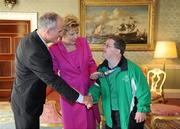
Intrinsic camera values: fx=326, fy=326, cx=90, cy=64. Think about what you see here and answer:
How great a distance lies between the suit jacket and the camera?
87.7 inches

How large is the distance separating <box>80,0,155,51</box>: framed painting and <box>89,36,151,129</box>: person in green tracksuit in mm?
4421

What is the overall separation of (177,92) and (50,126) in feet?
10.8

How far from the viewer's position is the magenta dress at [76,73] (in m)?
2.49

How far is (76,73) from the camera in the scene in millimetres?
2494

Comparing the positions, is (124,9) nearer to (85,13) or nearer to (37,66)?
(85,13)

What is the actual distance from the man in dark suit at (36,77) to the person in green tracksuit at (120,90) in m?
0.19

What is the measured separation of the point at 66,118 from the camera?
2.57 metres

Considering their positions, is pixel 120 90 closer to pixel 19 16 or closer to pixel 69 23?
pixel 69 23

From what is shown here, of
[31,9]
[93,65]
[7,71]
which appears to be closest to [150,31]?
[31,9]

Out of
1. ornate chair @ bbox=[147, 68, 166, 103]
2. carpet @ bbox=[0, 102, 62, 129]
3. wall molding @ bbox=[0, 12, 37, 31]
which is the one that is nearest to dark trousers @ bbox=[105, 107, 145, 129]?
carpet @ bbox=[0, 102, 62, 129]

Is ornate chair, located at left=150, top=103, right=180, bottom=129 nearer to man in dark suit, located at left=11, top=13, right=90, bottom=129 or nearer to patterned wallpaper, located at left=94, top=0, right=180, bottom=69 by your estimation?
man in dark suit, located at left=11, top=13, right=90, bottom=129

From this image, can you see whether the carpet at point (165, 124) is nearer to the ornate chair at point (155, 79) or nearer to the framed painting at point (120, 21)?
the ornate chair at point (155, 79)

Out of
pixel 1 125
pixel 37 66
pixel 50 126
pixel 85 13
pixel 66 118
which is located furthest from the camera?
pixel 85 13

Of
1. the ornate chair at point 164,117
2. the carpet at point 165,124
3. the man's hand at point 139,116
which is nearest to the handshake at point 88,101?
the man's hand at point 139,116
